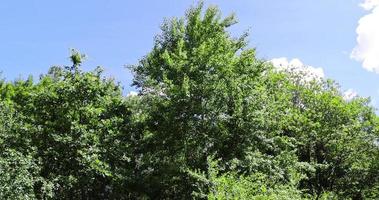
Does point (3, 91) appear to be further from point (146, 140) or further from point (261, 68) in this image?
point (261, 68)

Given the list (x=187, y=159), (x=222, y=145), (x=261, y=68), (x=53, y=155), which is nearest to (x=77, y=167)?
Result: (x=53, y=155)

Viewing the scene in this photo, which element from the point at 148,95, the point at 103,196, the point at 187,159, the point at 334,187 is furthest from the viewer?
the point at 334,187

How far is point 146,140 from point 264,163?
19.6 feet

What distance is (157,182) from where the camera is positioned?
24.0 meters

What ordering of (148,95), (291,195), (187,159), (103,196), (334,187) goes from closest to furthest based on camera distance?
(291,195)
(187,159)
(148,95)
(103,196)
(334,187)

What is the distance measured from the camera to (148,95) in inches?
1001

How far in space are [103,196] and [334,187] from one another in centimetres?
1695

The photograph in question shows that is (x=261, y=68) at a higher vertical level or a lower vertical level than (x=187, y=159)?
higher

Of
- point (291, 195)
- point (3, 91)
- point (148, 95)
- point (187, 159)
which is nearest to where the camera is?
point (291, 195)

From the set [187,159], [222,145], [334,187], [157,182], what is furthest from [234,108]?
[334,187]

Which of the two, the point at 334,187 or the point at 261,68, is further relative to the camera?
the point at 334,187

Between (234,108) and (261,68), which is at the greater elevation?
(261,68)

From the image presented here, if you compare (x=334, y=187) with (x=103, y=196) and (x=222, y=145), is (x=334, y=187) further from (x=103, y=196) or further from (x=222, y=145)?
(x=103, y=196)

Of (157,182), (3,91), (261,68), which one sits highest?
(3,91)
